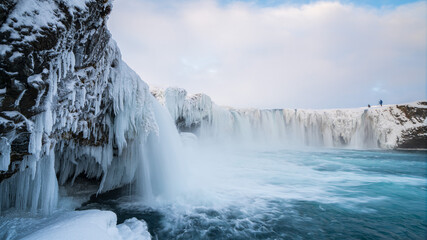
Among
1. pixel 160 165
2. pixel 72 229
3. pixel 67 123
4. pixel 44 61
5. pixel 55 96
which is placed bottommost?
pixel 72 229

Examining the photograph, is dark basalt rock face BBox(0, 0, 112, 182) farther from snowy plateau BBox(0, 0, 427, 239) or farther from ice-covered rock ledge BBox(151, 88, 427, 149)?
ice-covered rock ledge BBox(151, 88, 427, 149)

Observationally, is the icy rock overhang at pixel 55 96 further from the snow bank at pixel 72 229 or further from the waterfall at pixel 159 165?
the waterfall at pixel 159 165

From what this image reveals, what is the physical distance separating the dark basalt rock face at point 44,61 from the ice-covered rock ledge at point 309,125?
1098 centimetres

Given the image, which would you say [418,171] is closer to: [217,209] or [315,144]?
[217,209]

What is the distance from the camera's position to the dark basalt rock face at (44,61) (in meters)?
1.73

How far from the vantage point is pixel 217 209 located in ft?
14.3

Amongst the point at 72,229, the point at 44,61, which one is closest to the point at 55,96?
the point at 44,61

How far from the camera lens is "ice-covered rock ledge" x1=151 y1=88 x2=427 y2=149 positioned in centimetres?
1585

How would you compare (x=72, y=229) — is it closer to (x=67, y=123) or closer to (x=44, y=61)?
(x=67, y=123)

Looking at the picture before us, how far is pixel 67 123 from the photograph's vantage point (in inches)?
107

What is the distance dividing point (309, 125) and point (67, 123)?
23238 millimetres

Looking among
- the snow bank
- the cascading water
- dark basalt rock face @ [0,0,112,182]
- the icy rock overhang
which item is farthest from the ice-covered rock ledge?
the snow bank

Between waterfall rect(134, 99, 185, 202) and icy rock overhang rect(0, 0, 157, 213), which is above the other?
icy rock overhang rect(0, 0, 157, 213)

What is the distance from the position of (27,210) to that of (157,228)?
1.91 m
